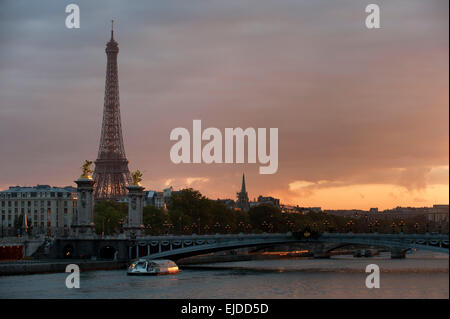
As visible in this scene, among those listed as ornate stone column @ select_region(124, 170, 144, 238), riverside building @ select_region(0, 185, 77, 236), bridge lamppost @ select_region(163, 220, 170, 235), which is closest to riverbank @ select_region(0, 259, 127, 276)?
ornate stone column @ select_region(124, 170, 144, 238)

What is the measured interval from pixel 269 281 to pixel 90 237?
22.2 meters

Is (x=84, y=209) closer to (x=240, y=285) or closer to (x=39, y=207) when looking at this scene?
(x=240, y=285)

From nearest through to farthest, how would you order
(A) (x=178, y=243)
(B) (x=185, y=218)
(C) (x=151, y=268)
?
(C) (x=151, y=268) → (A) (x=178, y=243) → (B) (x=185, y=218)

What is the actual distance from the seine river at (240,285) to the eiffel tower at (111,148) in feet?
178

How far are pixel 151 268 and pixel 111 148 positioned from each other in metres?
59.2

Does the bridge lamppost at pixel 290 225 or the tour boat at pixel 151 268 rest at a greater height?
the bridge lamppost at pixel 290 225

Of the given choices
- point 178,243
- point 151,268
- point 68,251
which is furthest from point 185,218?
point 151,268

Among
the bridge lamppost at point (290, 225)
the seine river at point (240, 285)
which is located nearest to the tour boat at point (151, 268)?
the seine river at point (240, 285)

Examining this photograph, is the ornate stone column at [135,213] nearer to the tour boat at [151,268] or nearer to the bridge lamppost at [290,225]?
the tour boat at [151,268]

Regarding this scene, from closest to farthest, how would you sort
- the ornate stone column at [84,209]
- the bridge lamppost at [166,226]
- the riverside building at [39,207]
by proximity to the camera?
the ornate stone column at [84,209] → the bridge lamppost at [166,226] → the riverside building at [39,207]

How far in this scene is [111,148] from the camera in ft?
391

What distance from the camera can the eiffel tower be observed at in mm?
118062

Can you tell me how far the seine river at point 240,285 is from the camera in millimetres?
46781
